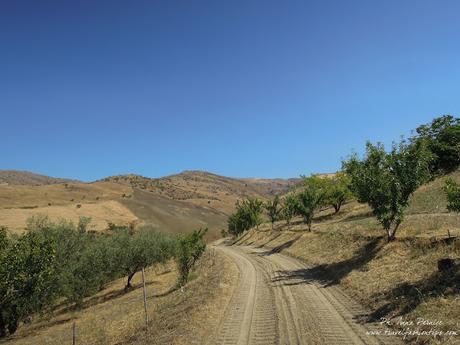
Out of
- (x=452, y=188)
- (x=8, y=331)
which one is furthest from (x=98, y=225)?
(x=452, y=188)

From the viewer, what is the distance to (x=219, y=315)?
20.4m

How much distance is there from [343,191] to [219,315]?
54.5m

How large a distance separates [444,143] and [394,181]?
41.6m

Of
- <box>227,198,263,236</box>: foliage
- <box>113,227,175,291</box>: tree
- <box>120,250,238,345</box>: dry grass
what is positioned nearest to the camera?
<box>120,250,238,345</box>: dry grass

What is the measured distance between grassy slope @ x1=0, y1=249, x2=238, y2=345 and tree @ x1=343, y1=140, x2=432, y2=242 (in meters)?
14.1

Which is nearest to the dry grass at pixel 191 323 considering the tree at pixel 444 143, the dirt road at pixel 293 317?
the dirt road at pixel 293 317

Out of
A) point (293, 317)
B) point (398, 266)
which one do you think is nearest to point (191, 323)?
point (293, 317)

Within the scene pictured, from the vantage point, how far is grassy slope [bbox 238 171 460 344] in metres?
16.7

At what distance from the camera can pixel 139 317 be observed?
27.0 meters

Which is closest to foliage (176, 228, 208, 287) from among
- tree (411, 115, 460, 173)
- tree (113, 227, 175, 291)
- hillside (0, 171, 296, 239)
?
tree (113, 227, 175, 291)

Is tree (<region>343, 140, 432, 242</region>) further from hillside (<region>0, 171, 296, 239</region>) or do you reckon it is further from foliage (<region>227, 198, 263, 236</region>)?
hillside (<region>0, 171, 296, 239</region>)

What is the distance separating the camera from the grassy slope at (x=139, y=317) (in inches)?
742

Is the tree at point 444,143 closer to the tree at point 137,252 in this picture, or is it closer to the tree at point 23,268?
the tree at point 137,252

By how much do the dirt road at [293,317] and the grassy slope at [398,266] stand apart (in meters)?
1.41
